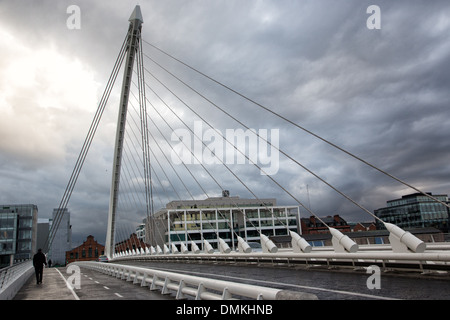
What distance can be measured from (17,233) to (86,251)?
33357mm

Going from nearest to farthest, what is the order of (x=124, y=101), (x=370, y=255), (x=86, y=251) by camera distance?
(x=370, y=255)
(x=124, y=101)
(x=86, y=251)

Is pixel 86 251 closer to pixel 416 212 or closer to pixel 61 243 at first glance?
pixel 61 243

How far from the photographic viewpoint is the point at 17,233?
103438mm

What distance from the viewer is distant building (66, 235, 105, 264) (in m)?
132

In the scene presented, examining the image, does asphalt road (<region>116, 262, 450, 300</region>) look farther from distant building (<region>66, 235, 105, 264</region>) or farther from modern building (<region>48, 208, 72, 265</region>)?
modern building (<region>48, 208, 72, 265</region>)

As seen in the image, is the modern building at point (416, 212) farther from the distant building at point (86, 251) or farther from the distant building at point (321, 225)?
the distant building at point (86, 251)

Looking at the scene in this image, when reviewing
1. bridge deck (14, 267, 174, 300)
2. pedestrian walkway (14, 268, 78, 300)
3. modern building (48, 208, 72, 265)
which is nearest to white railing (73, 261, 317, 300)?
bridge deck (14, 267, 174, 300)

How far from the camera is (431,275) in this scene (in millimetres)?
A: 10938
